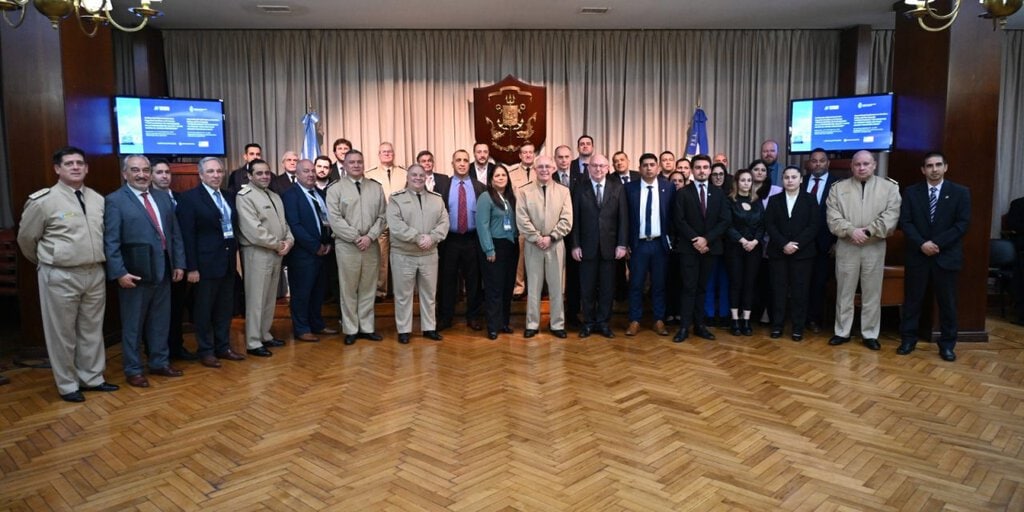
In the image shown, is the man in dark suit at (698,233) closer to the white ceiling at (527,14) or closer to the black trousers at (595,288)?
the black trousers at (595,288)

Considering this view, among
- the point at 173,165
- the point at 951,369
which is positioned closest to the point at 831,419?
the point at 951,369

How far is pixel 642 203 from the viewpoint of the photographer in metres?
6.03

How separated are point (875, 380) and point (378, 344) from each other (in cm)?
401

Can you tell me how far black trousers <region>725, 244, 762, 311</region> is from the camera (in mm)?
6043

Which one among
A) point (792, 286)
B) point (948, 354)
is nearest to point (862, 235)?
point (792, 286)

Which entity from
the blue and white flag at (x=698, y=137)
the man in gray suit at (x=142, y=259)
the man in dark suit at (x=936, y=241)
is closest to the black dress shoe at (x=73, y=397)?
the man in gray suit at (x=142, y=259)

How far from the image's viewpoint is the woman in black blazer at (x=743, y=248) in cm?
598

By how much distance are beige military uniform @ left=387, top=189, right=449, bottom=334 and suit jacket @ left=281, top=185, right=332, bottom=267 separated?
687mm

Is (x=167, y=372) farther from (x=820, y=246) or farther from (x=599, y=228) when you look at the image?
(x=820, y=246)

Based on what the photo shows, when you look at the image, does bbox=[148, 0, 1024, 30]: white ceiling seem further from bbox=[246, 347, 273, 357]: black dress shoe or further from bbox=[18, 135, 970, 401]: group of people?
bbox=[246, 347, 273, 357]: black dress shoe

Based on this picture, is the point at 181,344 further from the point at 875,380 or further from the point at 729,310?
the point at 875,380

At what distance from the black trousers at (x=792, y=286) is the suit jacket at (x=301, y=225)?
421cm

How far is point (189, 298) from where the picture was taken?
573cm

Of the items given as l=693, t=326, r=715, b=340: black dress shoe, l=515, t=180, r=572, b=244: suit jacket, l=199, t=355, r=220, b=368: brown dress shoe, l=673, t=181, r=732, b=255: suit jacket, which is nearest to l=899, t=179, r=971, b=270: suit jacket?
l=673, t=181, r=732, b=255: suit jacket
